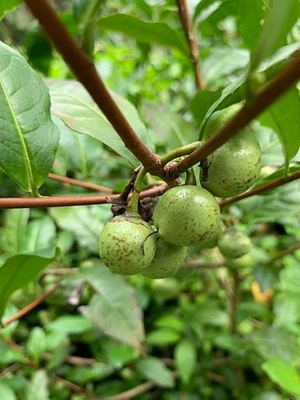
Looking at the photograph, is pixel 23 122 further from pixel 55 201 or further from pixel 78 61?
pixel 78 61

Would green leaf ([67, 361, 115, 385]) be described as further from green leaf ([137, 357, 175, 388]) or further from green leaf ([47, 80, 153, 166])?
green leaf ([47, 80, 153, 166])

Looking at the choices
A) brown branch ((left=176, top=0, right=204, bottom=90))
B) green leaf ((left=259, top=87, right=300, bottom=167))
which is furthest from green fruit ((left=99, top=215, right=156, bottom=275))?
brown branch ((left=176, top=0, right=204, bottom=90))

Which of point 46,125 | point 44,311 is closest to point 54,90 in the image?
point 46,125

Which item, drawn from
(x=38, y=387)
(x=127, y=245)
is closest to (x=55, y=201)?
(x=127, y=245)

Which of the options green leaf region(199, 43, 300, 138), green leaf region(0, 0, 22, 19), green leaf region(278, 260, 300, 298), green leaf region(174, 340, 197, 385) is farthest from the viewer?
green leaf region(174, 340, 197, 385)

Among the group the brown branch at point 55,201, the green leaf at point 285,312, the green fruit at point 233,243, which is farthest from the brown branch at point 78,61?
the green leaf at point 285,312

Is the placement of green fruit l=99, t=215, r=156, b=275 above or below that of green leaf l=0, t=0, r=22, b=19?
below

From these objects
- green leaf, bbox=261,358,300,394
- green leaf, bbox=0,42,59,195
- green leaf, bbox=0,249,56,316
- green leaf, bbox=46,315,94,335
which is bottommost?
green leaf, bbox=261,358,300,394

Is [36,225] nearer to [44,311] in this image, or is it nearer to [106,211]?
[106,211]
